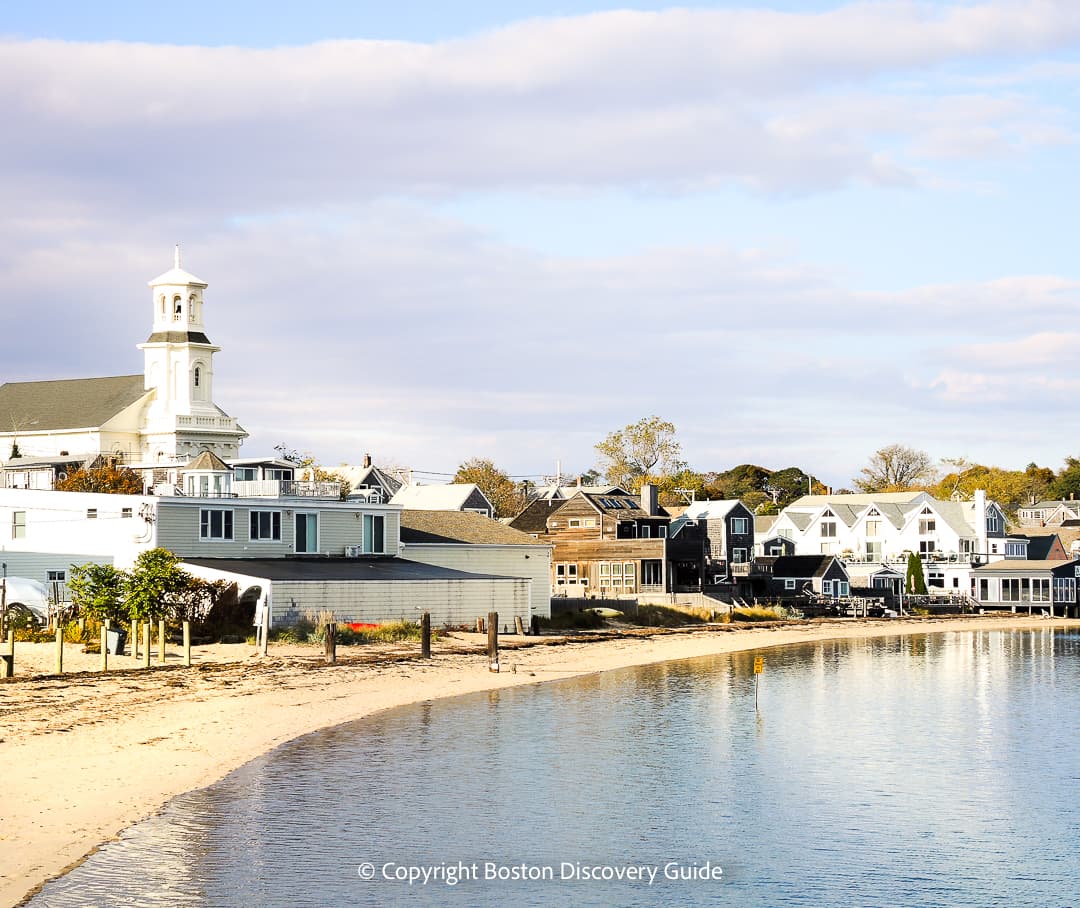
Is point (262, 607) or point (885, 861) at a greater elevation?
point (262, 607)

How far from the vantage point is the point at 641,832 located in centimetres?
2883

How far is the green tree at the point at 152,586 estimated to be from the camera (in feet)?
172

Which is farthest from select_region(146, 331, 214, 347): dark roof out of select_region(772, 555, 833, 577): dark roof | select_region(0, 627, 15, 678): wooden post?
select_region(0, 627, 15, 678): wooden post

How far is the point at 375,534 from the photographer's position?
7044 cm

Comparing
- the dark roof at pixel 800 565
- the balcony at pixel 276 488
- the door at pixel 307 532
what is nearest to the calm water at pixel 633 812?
the door at pixel 307 532

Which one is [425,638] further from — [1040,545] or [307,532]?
[1040,545]

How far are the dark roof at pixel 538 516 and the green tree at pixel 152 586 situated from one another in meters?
48.4

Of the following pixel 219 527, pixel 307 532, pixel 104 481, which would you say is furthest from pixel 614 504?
pixel 219 527

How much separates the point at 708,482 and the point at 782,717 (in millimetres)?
144002

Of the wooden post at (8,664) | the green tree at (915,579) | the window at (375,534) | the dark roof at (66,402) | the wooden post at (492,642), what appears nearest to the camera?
the wooden post at (8,664)

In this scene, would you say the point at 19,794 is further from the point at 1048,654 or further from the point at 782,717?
the point at 1048,654

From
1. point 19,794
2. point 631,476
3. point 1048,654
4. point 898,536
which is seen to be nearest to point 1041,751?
point 19,794

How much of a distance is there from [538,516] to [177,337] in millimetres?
36941

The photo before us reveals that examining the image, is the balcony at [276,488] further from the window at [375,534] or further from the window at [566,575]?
the window at [566,575]
